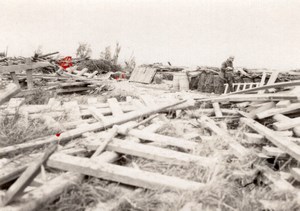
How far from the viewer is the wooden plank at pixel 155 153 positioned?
3.47 metres

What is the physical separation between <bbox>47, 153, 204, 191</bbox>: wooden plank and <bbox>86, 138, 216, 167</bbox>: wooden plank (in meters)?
0.50

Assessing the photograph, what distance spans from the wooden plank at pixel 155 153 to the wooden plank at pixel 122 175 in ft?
1.63

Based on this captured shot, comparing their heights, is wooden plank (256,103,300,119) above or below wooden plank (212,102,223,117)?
above

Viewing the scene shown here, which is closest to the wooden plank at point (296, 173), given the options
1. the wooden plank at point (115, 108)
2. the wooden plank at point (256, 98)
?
the wooden plank at point (256, 98)

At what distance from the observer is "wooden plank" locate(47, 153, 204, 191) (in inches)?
115

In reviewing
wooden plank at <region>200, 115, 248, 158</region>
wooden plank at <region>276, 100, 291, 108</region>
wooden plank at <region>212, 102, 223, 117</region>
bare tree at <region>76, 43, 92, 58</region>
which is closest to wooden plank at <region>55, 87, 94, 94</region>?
wooden plank at <region>212, 102, 223, 117</region>

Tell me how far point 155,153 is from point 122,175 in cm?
76

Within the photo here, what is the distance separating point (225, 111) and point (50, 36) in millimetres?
71599

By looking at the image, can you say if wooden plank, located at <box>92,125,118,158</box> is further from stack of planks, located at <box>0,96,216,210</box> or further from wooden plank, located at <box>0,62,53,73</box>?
wooden plank, located at <box>0,62,53,73</box>

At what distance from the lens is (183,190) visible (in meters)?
2.86

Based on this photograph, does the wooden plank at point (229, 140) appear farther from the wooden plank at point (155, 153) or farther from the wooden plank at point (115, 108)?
the wooden plank at point (115, 108)

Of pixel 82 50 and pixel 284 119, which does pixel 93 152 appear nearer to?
pixel 284 119

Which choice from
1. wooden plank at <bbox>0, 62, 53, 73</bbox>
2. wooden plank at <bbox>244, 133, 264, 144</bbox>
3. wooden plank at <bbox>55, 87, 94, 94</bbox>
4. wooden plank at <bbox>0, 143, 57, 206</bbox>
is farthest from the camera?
wooden plank at <bbox>55, 87, 94, 94</bbox>

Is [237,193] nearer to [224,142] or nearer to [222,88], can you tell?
[224,142]
